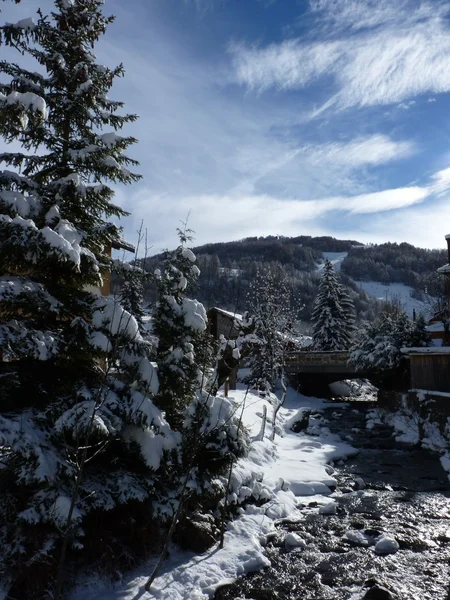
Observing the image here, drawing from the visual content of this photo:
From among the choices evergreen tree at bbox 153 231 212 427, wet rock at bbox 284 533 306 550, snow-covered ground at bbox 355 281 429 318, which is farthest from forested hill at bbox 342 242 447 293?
evergreen tree at bbox 153 231 212 427

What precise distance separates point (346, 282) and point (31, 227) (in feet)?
471

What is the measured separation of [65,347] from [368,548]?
7.46 m

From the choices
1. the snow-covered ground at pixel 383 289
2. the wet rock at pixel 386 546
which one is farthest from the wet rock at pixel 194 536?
the snow-covered ground at pixel 383 289

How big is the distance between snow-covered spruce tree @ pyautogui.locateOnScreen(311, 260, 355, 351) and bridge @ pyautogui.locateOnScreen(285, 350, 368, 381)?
5.42 metres

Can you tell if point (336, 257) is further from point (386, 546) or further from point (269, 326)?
point (386, 546)

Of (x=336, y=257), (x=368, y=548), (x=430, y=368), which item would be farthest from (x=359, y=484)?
(x=336, y=257)

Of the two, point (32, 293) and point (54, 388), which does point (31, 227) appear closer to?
point (32, 293)

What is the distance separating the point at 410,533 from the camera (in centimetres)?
990

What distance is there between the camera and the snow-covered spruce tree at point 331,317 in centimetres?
4300

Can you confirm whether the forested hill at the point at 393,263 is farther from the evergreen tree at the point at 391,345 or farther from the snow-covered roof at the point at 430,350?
the snow-covered roof at the point at 430,350

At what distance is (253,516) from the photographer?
10.3 meters

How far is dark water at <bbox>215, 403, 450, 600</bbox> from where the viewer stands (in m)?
7.34

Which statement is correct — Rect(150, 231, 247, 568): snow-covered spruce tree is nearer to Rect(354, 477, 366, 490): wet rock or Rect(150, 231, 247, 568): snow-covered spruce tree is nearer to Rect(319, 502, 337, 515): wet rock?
Rect(319, 502, 337, 515): wet rock

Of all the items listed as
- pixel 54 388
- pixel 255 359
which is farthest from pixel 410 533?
pixel 255 359
